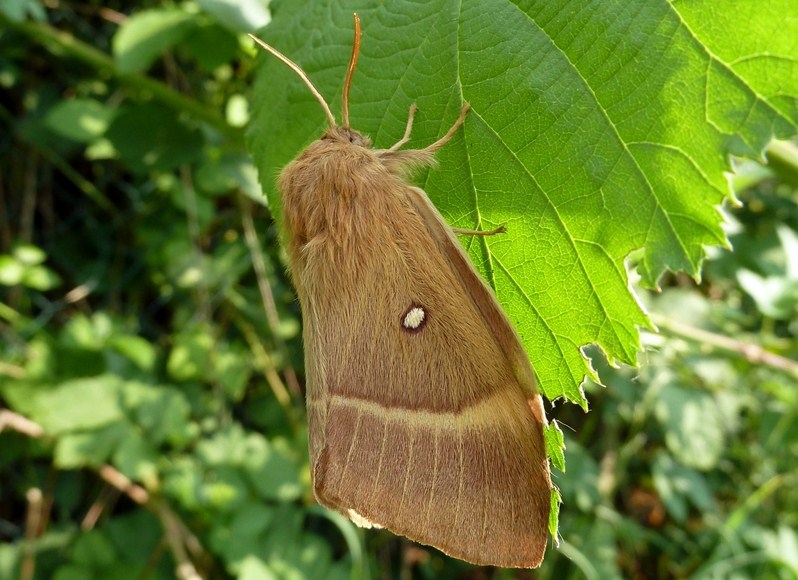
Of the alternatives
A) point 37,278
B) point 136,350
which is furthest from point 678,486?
point 37,278

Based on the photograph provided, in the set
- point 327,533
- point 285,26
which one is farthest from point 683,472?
point 285,26

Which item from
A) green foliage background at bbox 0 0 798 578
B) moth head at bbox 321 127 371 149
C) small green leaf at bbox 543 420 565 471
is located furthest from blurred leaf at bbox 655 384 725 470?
moth head at bbox 321 127 371 149

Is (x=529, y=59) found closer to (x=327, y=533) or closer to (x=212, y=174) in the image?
(x=212, y=174)

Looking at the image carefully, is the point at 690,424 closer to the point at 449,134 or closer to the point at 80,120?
Result: the point at 449,134

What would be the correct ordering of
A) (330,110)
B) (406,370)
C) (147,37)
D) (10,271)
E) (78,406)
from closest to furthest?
1. (406,370)
2. (330,110)
3. (147,37)
4. (78,406)
5. (10,271)

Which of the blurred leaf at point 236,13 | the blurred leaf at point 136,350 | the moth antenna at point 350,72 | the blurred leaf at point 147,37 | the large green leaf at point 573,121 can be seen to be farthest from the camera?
the blurred leaf at point 136,350

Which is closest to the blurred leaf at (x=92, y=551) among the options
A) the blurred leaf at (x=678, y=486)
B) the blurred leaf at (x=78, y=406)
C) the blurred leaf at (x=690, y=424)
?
the blurred leaf at (x=78, y=406)

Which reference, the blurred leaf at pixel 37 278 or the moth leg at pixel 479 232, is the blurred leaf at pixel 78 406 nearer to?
the blurred leaf at pixel 37 278
